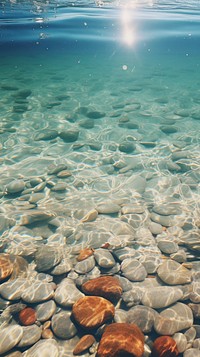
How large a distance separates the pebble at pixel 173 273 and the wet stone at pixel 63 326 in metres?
1.33

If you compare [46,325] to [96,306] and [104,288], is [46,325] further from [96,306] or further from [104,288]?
[104,288]

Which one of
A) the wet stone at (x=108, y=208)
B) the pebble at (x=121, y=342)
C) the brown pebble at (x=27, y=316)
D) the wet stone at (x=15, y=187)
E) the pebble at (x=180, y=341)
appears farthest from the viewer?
the wet stone at (x=15, y=187)

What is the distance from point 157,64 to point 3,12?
1079 centimetres

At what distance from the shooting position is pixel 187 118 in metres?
8.64

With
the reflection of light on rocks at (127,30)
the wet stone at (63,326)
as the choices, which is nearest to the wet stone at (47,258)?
the wet stone at (63,326)

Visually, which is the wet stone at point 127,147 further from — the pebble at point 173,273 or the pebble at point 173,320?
the pebble at point 173,320

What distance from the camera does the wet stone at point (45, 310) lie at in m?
3.22

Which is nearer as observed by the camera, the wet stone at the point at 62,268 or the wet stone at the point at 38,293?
the wet stone at the point at 38,293

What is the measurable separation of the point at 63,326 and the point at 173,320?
1258 millimetres

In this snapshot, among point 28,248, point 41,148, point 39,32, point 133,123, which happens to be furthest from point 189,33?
point 28,248

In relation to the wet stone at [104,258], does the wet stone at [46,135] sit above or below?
above

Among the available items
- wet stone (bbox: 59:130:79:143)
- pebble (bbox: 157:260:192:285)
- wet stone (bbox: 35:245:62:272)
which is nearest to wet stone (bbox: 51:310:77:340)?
wet stone (bbox: 35:245:62:272)

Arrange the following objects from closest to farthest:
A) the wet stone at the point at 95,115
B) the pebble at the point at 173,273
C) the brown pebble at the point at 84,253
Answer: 1. the pebble at the point at 173,273
2. the brown pebble at the point at 84,253
3. the wet stone at the point at 95,115

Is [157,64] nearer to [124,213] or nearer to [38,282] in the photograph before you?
[124,213]
